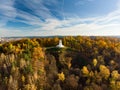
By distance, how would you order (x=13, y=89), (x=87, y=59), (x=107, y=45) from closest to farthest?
(x=13, y=89) < (x=87, y=59) < (x=107, y=45)

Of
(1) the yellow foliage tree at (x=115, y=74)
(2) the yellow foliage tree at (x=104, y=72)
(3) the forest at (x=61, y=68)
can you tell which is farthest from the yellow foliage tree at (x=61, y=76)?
(1) the yellow foliage tree at (x=115, y=74)

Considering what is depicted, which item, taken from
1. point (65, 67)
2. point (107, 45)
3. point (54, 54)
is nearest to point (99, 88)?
point (65, 67)

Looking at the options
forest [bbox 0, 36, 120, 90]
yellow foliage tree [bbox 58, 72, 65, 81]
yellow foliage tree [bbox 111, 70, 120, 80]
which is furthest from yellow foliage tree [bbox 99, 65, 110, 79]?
yellow foliage tree [bbox 58, 72, 65, 81]

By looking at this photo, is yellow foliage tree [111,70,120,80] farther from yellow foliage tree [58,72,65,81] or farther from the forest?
yellow foliage tree [58,72,65,81]

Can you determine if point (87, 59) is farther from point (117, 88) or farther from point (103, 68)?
point (117, 88)

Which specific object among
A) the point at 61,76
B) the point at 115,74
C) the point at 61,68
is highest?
the point at 61,68

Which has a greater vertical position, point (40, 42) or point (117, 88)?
point (40, 42)

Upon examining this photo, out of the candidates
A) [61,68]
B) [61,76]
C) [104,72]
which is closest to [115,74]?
[104,72]

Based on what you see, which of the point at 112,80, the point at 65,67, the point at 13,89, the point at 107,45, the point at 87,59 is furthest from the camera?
the point at 107,45

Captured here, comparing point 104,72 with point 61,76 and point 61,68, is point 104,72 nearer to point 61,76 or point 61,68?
point 61,68
